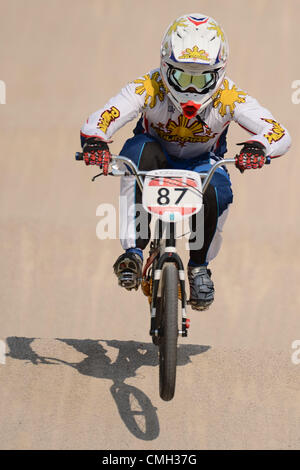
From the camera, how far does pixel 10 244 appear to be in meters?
11.4

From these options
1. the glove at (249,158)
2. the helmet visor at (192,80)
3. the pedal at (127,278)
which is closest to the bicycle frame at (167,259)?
the glove at (249,158)

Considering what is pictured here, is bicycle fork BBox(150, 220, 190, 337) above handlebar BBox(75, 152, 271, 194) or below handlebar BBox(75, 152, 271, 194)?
below

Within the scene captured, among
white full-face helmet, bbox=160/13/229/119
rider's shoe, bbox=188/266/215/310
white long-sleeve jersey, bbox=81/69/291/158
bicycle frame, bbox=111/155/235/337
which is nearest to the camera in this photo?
bicycle frame, bbox=111/155/235/337

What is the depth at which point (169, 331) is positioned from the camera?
Answer: 5.27 metres

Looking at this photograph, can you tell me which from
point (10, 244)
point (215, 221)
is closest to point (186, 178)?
point (215, 221)

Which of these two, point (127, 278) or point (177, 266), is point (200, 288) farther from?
point (177, 266)

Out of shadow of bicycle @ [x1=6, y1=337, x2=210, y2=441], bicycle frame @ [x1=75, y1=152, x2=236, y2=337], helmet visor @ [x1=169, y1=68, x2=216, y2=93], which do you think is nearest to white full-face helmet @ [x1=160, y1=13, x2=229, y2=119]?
helmet visor @ [x1=169, y1=68, x2=216, y2=93]

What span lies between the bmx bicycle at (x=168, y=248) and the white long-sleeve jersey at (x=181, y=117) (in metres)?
0.70

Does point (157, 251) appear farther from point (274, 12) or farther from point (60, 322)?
point (274, 12)

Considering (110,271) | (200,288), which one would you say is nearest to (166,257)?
(200,288)

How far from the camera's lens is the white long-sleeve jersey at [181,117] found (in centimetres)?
616

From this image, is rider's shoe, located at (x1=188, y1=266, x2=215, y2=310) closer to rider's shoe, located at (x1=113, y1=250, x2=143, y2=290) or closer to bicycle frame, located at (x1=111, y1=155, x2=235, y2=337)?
rider's shoe, located at (x1=113, y1=250, x2=143, y2=290)

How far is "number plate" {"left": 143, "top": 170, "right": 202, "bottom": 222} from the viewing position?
212 inches

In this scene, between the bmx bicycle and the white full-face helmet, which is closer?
the bmx bicycle
